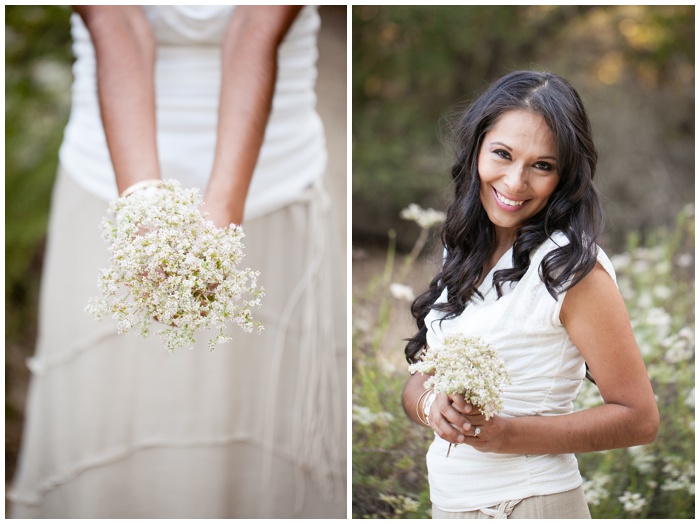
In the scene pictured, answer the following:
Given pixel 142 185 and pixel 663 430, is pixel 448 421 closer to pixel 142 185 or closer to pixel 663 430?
pixel 142 185

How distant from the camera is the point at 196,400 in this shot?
2291 millimetres

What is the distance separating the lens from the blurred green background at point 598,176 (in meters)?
2.40

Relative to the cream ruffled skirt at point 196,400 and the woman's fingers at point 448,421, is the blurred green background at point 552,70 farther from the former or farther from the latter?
the woman's fingers at point 448,421

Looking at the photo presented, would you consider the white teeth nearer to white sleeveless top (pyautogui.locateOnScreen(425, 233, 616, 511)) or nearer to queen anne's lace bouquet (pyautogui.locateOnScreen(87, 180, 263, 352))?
white sleeveless top (pyautogui.locateOnScreen(425, 233, 616, 511))

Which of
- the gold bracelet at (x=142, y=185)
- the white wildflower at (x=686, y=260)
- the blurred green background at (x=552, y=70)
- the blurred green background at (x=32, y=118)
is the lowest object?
the gold bracelet at (x=142, y=185)

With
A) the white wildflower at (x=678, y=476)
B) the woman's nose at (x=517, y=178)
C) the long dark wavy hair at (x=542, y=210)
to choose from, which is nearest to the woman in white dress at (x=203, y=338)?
A: the long dark wavy hair at (x=542, y=210)

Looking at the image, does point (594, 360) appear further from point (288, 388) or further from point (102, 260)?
point (102, 260)

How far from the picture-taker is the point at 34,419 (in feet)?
7.84

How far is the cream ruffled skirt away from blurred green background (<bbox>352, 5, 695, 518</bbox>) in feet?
0.56

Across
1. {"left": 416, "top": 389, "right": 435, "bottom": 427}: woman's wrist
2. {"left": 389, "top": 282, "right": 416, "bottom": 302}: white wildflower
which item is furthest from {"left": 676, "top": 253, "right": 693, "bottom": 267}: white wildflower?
{"left": 416, "top": 389, "right": 435, "bottom": 427}: woman's wrist

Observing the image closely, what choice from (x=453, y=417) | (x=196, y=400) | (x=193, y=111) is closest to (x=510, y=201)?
(x=453, y=417)

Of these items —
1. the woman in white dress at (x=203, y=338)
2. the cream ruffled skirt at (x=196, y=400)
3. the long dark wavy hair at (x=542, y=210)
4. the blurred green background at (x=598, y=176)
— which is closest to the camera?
the long dark wavy hair at (x=542, y=210)

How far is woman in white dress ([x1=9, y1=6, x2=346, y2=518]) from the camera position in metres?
2.17

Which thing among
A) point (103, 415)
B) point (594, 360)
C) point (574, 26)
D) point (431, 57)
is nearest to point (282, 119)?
point (103, 415)
